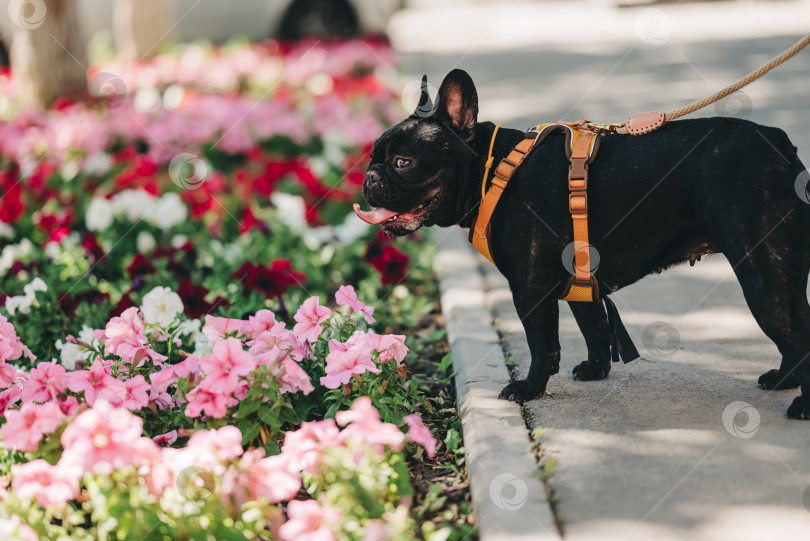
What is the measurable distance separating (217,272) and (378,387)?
2.13m

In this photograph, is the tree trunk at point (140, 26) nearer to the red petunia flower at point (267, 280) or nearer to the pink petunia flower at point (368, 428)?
the red petunia flower at point (267, 280)

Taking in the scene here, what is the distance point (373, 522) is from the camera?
8.49ft

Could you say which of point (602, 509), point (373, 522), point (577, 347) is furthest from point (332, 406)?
point (577, 347)

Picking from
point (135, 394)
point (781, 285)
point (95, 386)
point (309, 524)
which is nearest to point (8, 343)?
point (95, 386)

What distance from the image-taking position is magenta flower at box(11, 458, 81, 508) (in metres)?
2.63

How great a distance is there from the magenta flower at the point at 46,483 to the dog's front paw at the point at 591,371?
2062 millimetres

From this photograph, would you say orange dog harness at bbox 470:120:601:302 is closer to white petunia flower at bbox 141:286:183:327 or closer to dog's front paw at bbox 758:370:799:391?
dog's front paw at bbox 758:370:799:391

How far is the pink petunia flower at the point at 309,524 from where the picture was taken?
2.41 metres

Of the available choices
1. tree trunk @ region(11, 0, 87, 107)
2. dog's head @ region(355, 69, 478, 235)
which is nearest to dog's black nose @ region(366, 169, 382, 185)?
dog's head @ region(355, 69, 478, 235)

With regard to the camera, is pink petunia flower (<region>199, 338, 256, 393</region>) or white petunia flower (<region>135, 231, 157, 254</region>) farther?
white petunia flower (<region>135, 231, 157, 254</region>)

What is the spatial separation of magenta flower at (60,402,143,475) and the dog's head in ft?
4.01

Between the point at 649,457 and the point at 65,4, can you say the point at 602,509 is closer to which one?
the point at 649,457

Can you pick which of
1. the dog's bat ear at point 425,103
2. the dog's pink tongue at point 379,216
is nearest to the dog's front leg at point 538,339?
the dog's pink tongue at point 379,216

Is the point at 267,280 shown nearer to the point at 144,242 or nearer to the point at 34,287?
the point at 34,287
